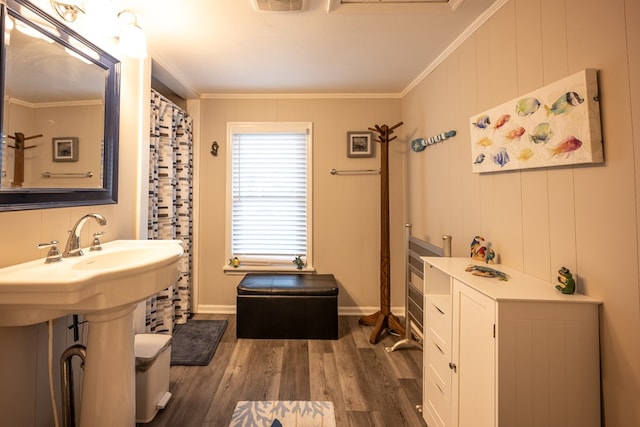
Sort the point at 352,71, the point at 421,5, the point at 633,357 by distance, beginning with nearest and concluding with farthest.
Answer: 1. the point at 633,357
2. the point at 421,5
3. the point at 352,71

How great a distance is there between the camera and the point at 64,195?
135 centimetres

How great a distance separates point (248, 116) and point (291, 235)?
4.54 ft

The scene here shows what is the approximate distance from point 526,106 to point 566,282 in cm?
80

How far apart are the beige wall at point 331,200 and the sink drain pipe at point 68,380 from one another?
1745 millimetres

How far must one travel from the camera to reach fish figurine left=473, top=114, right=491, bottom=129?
1.57 metres

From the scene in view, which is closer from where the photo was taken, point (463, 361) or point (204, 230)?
point (463, 361)

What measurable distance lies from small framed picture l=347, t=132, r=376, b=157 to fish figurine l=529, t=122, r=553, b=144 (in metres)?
1.81

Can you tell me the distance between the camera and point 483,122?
1.60m

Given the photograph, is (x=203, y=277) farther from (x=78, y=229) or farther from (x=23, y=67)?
(x=23, y=67)

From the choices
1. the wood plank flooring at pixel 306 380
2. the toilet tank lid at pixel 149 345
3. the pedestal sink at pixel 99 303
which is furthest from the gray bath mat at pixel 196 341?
the pedestal sink at pixel 99 303

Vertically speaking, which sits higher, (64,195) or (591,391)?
(64,195)

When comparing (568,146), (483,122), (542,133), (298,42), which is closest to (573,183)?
(568,146)

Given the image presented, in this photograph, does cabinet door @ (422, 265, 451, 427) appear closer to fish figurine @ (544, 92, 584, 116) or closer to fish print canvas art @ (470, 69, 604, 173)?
fish print canvas art @ (470, 69, 604, 173)

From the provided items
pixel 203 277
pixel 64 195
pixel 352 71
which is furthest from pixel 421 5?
pixel 203 277
